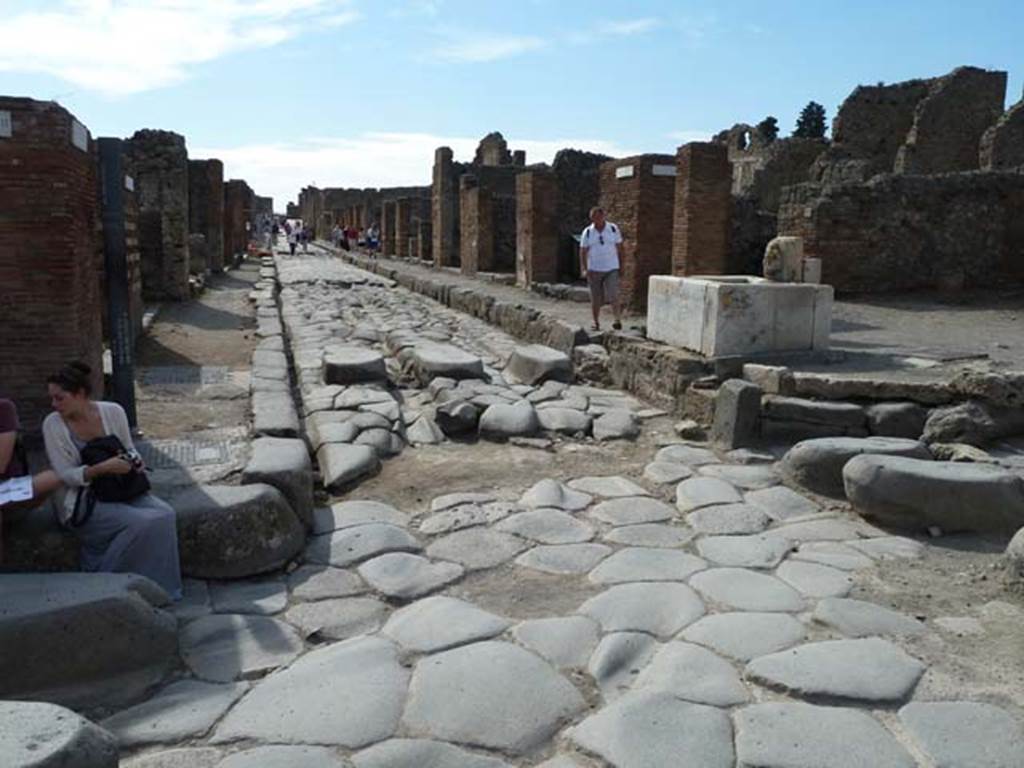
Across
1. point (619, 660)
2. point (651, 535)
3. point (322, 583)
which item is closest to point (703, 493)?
point (651, 535)

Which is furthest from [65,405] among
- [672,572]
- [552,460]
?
[552,460]

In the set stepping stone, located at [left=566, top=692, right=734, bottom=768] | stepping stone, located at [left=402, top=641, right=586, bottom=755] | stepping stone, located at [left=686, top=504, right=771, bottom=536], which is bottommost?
stepping stone, located at [left=402, top=641, right=586, bottom=755]

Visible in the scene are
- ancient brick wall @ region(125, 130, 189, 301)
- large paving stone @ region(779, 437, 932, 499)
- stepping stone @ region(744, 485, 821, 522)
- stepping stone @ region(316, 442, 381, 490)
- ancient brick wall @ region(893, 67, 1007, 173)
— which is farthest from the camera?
ancient brick wall @ region(893, 67, 1007, 173)

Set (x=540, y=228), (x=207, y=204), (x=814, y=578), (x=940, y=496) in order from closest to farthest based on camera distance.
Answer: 1. (x=814, y=578)
2. (x=940, y=496)
3. (x=540, y=228)
4. (x=207, y=204)

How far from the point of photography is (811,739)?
261 cm

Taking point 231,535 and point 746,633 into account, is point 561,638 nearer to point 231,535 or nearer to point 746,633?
point 746,633

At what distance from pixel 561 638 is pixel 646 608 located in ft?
1.39

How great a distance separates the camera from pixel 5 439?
12.1ft

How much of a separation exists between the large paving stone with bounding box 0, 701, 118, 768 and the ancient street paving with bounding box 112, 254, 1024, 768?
1.29 ft

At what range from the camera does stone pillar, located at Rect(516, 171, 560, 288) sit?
16.4 metres

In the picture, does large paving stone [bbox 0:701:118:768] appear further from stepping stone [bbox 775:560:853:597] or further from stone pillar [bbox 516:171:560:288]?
stone pillar [bbox 516:171:560:288]

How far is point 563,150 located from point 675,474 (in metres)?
16.2

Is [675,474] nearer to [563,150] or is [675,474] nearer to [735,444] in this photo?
[735,444]

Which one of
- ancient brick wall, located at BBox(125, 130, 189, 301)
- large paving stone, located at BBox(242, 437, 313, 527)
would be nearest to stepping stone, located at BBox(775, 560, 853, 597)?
large paving stone, located at BBox(242, 437, 313, 527)
